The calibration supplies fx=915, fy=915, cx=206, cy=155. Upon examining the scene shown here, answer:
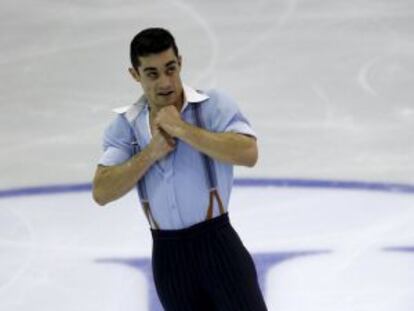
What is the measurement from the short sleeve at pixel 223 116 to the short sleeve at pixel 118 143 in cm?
22

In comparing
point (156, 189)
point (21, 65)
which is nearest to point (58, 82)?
point (21, 65)

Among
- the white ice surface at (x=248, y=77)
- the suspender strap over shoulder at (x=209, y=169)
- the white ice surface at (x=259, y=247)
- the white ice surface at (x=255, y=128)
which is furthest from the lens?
the white ice surface at (x=248, y=77)

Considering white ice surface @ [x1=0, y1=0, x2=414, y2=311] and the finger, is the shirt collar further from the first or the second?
white ice surface @ [x1=0, y1=0, x2=414, y2=311]

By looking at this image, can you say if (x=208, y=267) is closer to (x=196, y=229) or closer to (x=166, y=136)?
(x=196, y=229)

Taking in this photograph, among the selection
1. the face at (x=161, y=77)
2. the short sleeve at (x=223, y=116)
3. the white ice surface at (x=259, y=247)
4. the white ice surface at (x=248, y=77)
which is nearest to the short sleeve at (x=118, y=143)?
the face at (x=161, y=77)

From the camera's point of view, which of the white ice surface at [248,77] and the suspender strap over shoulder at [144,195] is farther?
the white ice surface at [248,77]

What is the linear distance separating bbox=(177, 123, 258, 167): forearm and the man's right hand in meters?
0.04

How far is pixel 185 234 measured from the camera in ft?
7.63

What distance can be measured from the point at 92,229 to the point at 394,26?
10.6 ft

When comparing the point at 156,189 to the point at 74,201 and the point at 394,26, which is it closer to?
the point at 74,201

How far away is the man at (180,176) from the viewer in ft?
7.43

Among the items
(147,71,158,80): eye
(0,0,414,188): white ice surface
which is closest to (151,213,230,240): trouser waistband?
(147,71,158,80): eye

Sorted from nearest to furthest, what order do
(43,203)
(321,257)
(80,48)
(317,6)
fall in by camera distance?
(321,257) → (43,203) → (80,48) → (317,6)

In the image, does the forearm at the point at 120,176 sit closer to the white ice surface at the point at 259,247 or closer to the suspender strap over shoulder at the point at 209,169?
the suspender strap over shoulder at the point at 209,169
